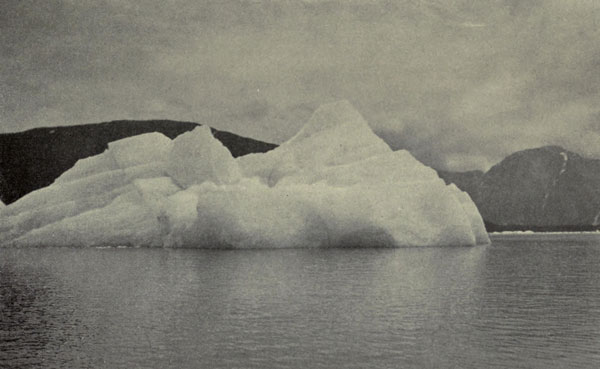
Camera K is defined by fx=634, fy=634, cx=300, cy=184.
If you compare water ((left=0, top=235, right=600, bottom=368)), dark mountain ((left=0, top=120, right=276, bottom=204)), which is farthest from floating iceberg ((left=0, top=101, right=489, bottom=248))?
dark mountain ((left=0, top=120, right=276, bottom=204))

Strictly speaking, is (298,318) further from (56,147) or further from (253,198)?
(56,147)

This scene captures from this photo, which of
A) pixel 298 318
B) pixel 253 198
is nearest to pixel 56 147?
pixel 253 198

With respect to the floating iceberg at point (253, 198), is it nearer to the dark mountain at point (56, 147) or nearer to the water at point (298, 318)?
the water at point (298, 318)

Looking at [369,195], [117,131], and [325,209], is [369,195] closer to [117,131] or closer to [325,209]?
[325,209]

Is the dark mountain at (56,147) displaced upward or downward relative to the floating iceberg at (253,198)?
upward

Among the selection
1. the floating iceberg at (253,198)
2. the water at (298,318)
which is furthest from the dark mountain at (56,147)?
the water at (298,318)

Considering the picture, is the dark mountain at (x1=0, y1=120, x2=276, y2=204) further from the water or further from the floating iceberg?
the water

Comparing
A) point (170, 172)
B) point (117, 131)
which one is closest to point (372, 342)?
point (170, 172)
